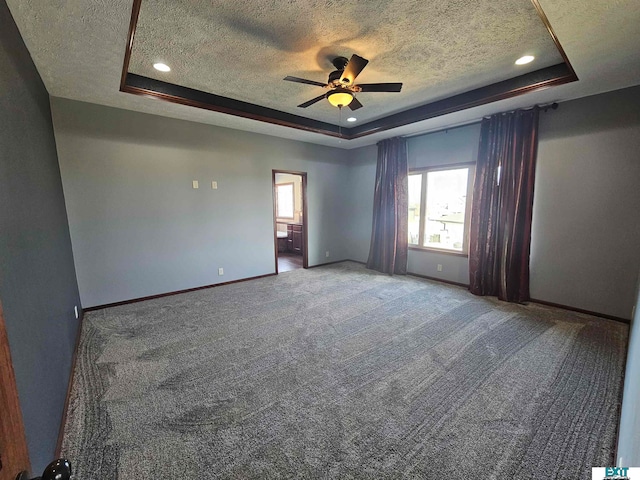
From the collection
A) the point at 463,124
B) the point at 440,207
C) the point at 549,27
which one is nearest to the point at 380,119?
the point at 463,124

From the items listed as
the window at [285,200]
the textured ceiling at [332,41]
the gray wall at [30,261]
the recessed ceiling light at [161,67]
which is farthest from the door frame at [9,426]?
the window at [285,200]

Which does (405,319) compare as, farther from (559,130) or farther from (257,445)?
(559,130)

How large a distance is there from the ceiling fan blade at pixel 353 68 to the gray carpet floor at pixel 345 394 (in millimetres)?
2521

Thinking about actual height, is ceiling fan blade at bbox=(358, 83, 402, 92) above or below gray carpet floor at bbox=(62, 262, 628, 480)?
above

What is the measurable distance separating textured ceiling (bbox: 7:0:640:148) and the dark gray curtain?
1595 mm

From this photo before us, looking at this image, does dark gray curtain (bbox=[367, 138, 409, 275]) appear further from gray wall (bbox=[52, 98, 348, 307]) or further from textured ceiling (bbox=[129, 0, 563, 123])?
textured ceiling (bbox=[129, 0, 563, 123])

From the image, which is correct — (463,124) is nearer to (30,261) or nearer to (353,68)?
(353,68)

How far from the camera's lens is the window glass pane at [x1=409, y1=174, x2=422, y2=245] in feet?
16.2

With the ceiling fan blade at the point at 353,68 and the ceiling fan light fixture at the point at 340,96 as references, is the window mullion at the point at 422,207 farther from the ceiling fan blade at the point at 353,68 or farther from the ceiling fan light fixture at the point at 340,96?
the ceiling fan blade at the point at 353,68

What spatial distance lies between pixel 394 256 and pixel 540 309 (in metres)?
2.25

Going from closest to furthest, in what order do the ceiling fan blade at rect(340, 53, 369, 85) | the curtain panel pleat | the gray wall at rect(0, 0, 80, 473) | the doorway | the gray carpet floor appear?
the gray wall at rect(0, 0, 80, 473) < the gray carpet floor < the ceiling fan blade at rect(340, 53, 369, 85) < the curtain panel pleat < the doorway

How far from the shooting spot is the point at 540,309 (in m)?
3.42

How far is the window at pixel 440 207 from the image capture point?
14.3 feet

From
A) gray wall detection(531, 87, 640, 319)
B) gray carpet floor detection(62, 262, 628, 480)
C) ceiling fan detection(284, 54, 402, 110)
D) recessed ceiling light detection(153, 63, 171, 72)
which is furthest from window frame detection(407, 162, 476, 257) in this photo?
recessed ceiling light detection(153, 63, 171, 72)
